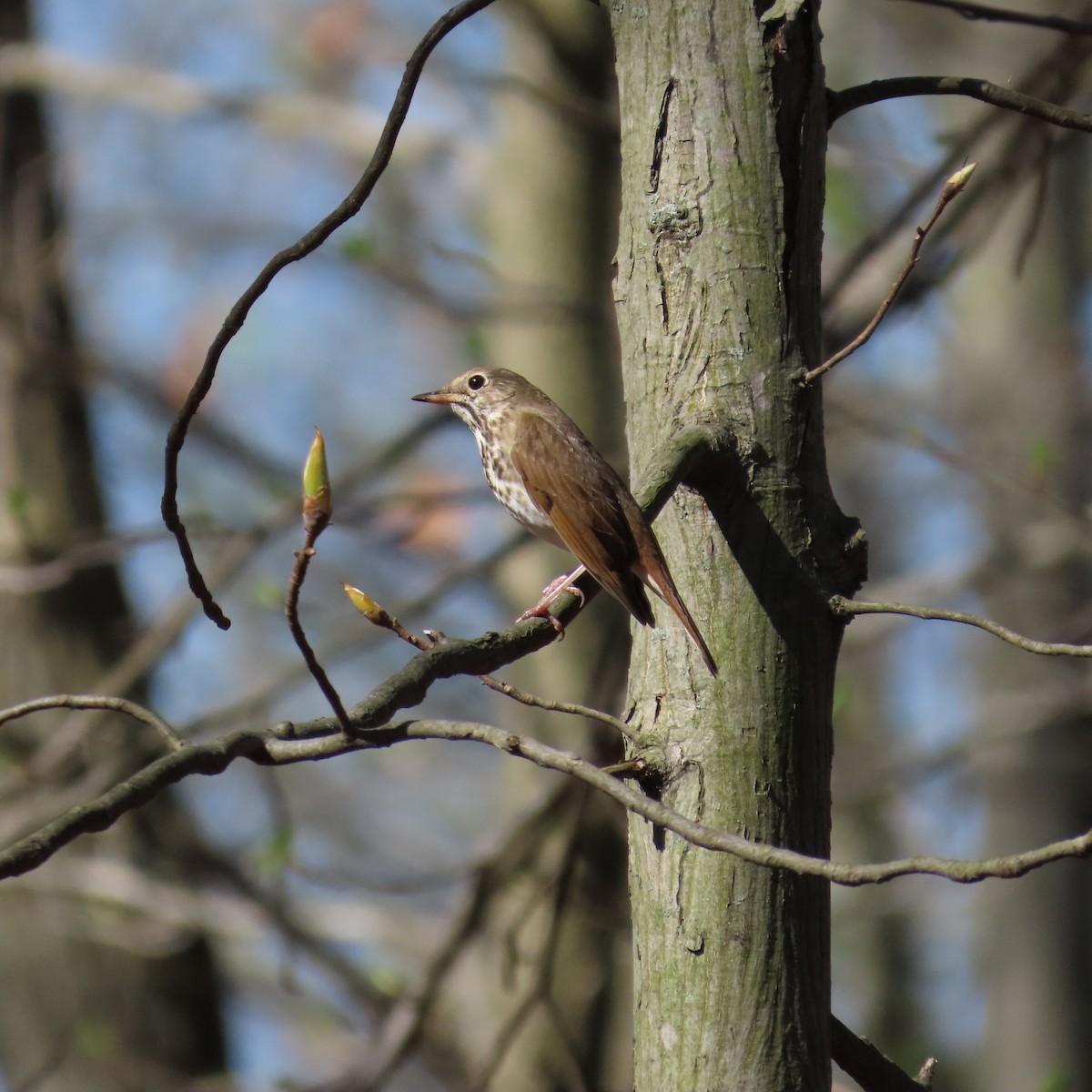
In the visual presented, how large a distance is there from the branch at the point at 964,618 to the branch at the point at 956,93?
0.82m

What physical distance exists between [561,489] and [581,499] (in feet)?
0.50

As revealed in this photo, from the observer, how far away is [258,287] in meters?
1.95

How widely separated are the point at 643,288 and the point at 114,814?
1.19m

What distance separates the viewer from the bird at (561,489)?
7.70 feet

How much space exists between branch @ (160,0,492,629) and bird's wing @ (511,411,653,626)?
31.3 inches

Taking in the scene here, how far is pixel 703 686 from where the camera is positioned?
82.0 inches

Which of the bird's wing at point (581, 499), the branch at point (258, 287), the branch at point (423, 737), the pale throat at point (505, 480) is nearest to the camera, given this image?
the branch at point (423, 737)

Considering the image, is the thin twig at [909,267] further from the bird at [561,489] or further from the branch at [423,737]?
the branch at [423,737]

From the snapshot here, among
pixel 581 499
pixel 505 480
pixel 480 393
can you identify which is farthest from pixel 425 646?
pixel 480 393

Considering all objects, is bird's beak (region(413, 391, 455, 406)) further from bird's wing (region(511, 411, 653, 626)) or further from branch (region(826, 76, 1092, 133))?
branch (region(826, 76, 1092, 133))

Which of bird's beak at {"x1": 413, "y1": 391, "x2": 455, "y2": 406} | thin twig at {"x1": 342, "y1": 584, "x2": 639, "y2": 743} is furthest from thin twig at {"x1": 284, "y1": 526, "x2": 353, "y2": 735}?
bird's beak at {"x1": 413, "y1": 391, "x2": 455, "y2": 406}

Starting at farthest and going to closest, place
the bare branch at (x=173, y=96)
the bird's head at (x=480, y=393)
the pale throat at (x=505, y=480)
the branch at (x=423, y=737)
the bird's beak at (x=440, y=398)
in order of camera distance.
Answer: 1. the bare branch at (x=173, y=96)
2. the bird's beak at (x=440, y=398)
3. the bird's head at (x=480, y=393)
4. the pale throat at (x=505, y=480)
5. the branch at (x=423, y=737)

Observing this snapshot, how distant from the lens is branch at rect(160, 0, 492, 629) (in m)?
1.82

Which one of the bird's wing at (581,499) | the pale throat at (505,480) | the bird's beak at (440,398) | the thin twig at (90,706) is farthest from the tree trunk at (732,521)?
the bird's beak at (440,398)
